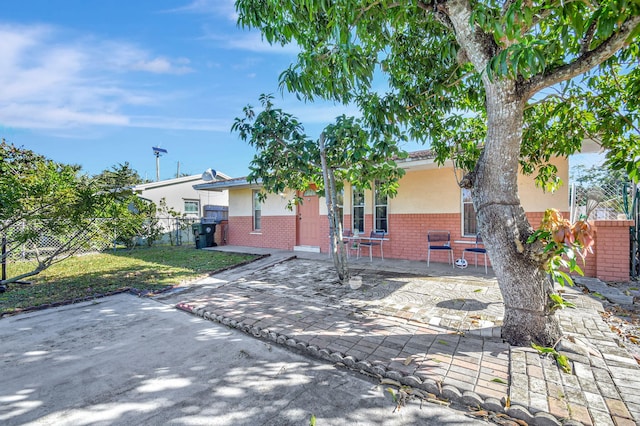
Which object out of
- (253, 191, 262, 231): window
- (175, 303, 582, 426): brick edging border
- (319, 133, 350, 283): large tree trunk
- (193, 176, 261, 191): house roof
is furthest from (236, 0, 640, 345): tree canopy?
(253, 191, 262, 231): window

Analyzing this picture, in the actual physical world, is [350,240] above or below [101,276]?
above

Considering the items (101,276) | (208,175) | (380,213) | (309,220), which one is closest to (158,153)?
(208,175)

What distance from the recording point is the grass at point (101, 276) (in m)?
5.33

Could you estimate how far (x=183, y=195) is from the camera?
17109mm

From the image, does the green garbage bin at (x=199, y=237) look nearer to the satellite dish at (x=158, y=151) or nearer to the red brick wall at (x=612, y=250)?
the satellite dish at (x=158, y=151)

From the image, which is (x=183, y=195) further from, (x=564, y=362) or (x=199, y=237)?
(x=564, y=362)

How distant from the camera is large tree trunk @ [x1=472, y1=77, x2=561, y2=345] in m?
2.87

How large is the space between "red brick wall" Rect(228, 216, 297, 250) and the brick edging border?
757 cm

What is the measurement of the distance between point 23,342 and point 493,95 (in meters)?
6.27

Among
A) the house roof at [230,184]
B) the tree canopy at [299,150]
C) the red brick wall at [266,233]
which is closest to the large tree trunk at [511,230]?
the tree canopy at [299,150]

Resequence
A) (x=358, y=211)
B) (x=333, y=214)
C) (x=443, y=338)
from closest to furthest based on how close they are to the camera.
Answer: (x=443, y=338), (x=333, y=214), (x=358, y=211)

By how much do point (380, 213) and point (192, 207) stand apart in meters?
13.2

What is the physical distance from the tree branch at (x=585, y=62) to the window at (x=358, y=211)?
22.9 ft

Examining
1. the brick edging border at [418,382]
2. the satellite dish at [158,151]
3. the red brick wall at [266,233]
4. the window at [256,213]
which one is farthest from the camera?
the satellite dish at [158,151]
